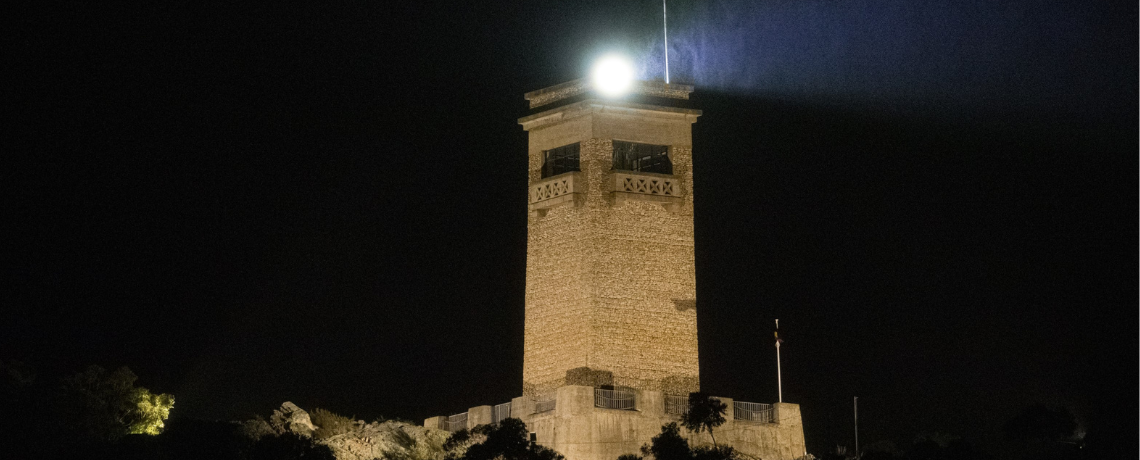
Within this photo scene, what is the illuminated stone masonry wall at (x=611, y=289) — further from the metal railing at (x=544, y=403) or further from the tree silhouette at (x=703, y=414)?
the tree silhouette at (x=703, y=414)

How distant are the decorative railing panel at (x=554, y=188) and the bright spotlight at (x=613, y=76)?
2567 millimetres

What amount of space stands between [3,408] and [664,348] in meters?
17.2

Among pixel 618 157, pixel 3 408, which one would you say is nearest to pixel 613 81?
pixel 618 157

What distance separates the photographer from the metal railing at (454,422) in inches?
2356

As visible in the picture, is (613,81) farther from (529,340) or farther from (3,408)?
(3,408)

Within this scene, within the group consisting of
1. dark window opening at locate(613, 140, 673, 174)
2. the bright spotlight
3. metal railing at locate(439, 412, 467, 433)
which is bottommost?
metal railing at locate(439, 412, 467, 433)

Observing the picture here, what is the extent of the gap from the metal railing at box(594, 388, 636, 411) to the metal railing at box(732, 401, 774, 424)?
2763mm

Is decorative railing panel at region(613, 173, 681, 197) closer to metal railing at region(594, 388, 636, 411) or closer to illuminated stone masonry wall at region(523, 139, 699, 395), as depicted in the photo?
illuminated stone masonry wall at region(523, 139, 699, 395)

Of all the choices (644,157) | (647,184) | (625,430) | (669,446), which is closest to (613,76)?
(644,157)

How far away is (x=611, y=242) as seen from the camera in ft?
199

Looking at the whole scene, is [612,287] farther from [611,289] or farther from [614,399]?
[614,399]

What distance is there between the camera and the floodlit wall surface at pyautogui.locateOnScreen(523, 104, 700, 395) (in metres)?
59.7

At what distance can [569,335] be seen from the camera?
197 feet

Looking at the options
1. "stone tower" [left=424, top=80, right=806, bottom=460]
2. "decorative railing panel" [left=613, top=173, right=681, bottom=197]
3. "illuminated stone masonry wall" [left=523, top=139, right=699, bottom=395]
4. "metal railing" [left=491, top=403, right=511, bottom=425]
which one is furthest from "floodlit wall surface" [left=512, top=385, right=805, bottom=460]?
"decorative railing panel" [left=613, top=173, right=681, bottom=197]
